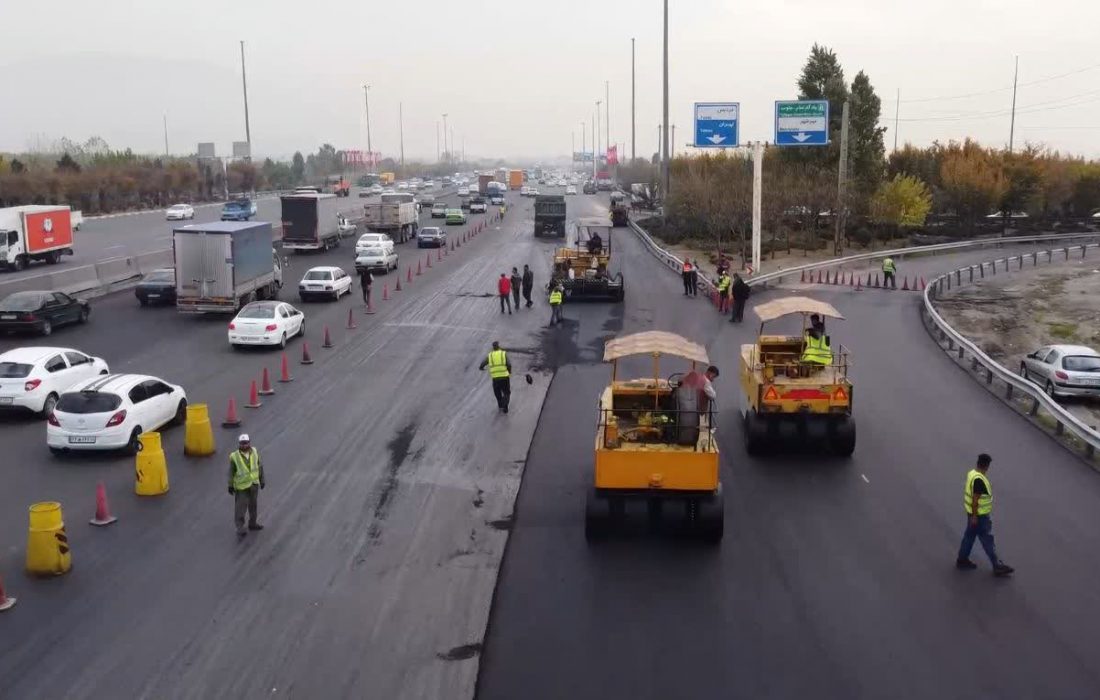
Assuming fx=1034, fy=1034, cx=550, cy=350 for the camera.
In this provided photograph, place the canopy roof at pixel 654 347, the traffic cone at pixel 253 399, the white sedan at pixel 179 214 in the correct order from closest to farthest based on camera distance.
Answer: the canopy roof at pixel 654 347
the traffic cone at pixel 253 399
the white sedan at pixel 179 214

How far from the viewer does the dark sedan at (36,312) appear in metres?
29.8

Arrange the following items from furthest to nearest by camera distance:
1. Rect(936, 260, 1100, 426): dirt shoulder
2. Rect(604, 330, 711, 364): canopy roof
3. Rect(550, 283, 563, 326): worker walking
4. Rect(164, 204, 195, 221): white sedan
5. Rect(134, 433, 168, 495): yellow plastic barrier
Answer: Rect(164, 204, 195, 221): white sedan < Rect(936, 260, 1100, 426): dirt shoulder < Rect(550, 283, 563, 326): worker walking < Rect(134, 433, 168, 495): yellow plastic barrier < Rect(604, 330, 711, 364): canopy roof

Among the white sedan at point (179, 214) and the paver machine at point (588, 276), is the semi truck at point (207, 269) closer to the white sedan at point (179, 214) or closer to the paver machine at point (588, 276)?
the paver machine at point (588, 276)

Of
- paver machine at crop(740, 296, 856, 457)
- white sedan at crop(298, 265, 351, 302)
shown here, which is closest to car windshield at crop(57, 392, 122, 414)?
paver machine at crop(740, 296, 856, 457)

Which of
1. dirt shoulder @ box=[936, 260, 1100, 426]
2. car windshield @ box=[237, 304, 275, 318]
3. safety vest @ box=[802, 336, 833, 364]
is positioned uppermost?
safety vest @ box=[802, 336, 833, 364]

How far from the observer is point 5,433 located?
19.9 meters

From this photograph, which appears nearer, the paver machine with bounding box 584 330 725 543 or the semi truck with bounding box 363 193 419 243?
the paver machine with bounding box 584 330 725 543

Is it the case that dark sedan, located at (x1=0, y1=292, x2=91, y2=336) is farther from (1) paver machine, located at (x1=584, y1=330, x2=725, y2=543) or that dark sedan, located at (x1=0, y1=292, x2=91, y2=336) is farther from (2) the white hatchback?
(1) paver machine, located at (x1=584, y1=330, x2=725, y2=543)

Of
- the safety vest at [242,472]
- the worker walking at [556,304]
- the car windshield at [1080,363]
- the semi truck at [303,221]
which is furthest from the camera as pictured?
the semi truck at [303,221]

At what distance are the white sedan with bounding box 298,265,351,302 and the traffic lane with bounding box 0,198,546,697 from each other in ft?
46.9

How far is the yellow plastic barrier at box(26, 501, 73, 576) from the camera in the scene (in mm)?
12688

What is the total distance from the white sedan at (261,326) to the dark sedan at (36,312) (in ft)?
19.9

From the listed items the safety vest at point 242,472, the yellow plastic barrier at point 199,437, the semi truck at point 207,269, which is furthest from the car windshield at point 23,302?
the safety vest at point 242,472

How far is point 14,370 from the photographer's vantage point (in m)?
21.0
